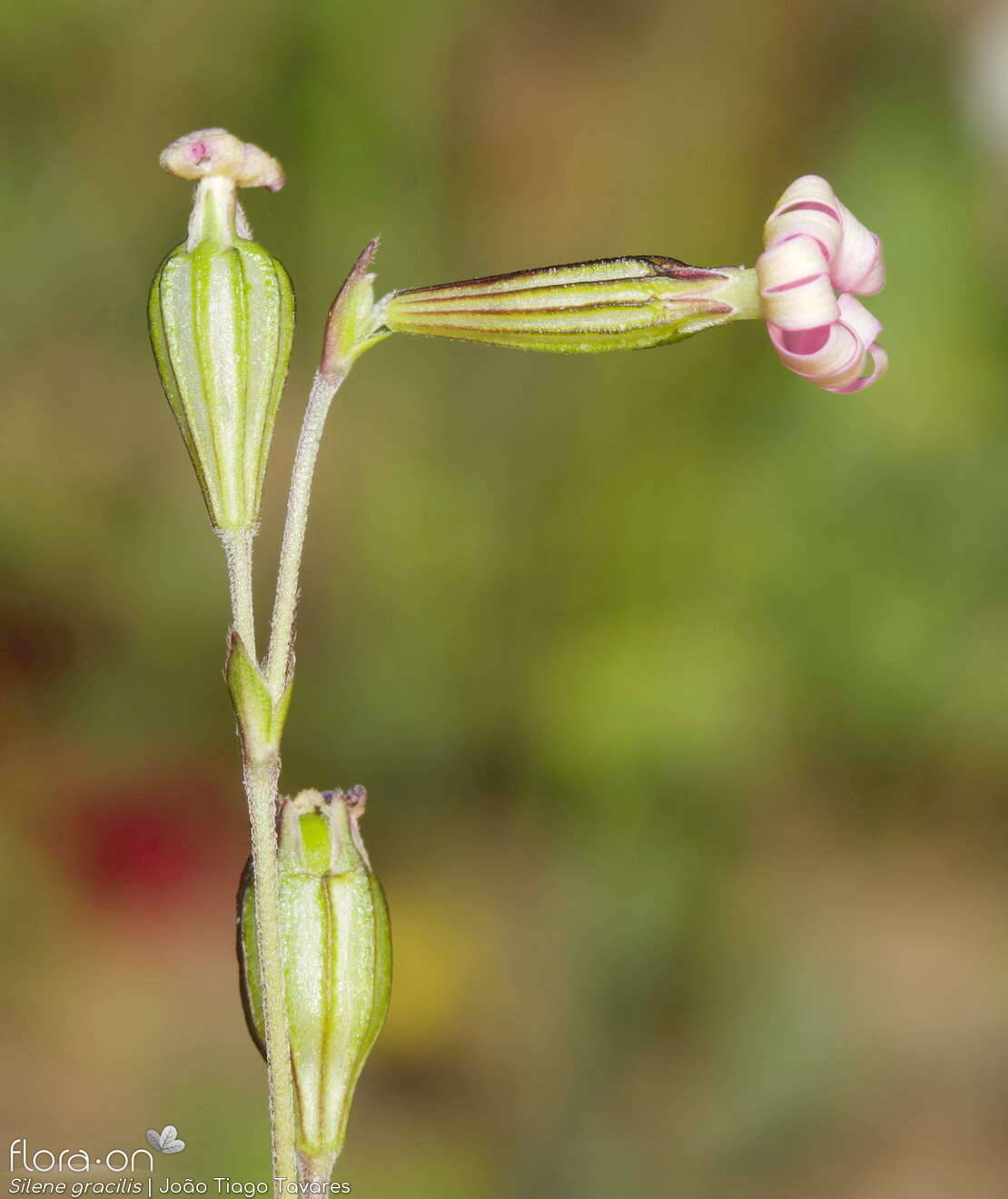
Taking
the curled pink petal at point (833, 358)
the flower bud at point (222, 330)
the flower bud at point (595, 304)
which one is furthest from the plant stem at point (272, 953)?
the curled pink petal at point (833, 358)

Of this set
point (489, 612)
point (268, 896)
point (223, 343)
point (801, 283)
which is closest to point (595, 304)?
point (801, 283)

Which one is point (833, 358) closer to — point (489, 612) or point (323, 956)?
point (323, 956)

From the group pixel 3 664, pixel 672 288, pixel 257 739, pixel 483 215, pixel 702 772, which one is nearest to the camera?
pixel 257 739

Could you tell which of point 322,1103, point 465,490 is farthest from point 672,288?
point 465,490

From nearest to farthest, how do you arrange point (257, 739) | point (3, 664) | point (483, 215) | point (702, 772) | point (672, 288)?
1. point (257, 739)
2. point (672, 288)
3. point (702, 772)
4. point (3, 664)
5. point (483, 215)

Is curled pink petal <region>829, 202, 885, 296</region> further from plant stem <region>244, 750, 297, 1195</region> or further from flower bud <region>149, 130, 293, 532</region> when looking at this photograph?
plant stem <region>244, 750, 297, 1195</region>

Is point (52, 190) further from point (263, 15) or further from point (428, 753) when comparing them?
point (428, 753)
